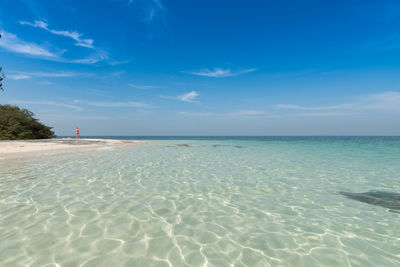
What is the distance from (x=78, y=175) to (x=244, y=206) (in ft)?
24.3

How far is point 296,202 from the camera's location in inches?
224

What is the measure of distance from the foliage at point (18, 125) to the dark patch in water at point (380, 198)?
1800 inches

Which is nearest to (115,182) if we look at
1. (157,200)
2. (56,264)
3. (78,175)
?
(78,175)

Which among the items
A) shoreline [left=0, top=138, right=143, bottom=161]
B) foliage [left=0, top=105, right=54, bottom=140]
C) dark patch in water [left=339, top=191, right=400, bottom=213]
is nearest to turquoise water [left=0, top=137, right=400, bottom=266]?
dark patch in water [left=339, top=191, right=400, bottom=213]

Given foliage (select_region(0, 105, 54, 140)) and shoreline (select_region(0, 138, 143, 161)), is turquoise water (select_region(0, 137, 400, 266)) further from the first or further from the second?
foliage (select_region(0, 105, 54, 140))

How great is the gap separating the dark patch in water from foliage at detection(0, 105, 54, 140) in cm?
4573

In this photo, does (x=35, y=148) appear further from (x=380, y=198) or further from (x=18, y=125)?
(x=380, y=198)

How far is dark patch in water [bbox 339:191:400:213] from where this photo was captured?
18.1ft

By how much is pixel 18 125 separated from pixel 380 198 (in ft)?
155

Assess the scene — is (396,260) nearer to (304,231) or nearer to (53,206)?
(304,231)

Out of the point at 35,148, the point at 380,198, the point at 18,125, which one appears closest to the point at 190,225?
the point at 380,198

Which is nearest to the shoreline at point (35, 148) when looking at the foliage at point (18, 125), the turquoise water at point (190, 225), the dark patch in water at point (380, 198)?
the foliage at point (18, 125)

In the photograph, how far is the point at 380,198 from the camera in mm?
6090

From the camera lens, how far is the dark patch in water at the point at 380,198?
5.50 meters
